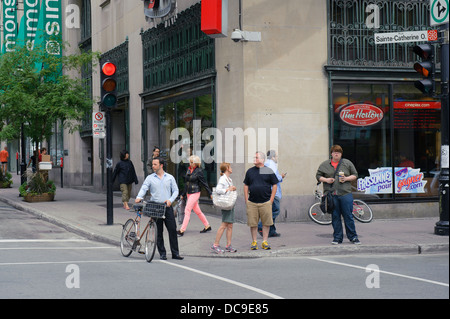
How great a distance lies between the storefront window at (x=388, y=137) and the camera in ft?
52.7

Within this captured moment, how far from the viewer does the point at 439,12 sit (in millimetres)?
11812

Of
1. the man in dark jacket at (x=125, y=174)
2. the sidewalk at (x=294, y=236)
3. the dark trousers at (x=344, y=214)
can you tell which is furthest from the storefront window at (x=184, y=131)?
the dark trousers at (x=344, y=214)

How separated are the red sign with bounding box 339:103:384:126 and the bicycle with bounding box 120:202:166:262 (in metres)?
7.03

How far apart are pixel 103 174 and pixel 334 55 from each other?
13.3 m

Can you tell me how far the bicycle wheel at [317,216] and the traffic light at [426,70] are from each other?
3.95 meters

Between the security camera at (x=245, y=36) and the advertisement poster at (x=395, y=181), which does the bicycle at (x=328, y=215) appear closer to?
the advertisement poster at (x=395, y=181)

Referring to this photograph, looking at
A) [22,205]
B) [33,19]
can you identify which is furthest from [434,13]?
[33,19]

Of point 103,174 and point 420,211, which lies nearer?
point 420,211

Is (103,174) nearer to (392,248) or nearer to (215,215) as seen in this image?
(215,215)

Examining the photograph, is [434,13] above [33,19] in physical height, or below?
below

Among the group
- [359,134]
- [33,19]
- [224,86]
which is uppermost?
[33,19]

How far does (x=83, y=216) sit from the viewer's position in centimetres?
1738
